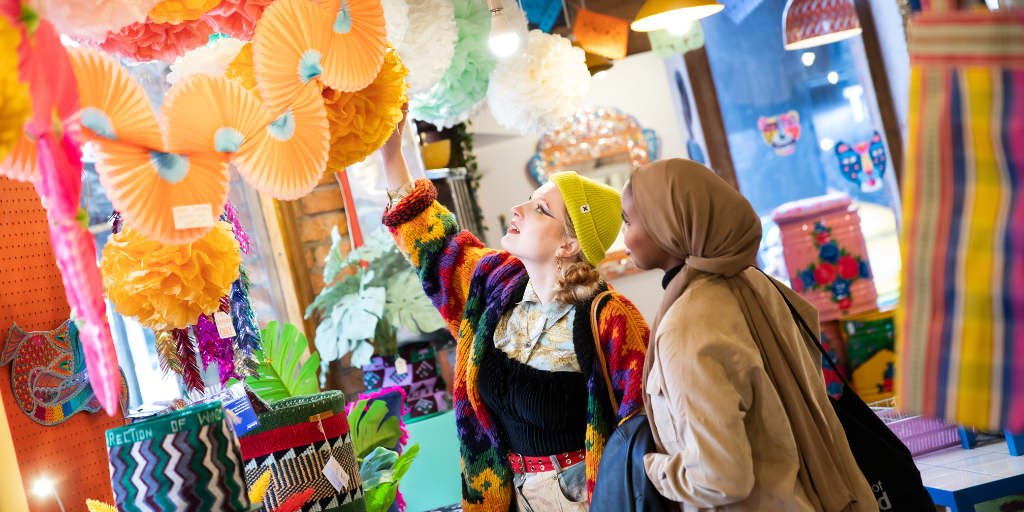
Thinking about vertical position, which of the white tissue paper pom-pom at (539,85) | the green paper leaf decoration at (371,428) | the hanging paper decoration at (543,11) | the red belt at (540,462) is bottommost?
the red belt at (540,462)

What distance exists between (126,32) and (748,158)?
4.72 meters

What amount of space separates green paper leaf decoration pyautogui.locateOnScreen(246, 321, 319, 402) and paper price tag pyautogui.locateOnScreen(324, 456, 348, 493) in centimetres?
54

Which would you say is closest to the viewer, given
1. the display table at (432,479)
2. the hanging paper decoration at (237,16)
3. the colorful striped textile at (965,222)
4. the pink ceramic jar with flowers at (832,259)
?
the colorful striped textile at (965,222)

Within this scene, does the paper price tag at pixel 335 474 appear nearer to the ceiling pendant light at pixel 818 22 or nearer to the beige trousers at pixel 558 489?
the beige trousers at pixel 558 489

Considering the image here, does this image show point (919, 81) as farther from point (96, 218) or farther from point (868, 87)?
point (868, 87)

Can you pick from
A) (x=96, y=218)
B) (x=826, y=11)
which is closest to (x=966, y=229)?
(x=96, y=218)

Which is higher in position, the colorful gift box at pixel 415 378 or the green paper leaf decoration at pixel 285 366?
the green paper leaf decoration at pixel 285 366

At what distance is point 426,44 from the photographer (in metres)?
2.12

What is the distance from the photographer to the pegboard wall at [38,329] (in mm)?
1295

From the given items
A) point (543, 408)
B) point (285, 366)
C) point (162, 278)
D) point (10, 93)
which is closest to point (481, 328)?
point (543, 408)

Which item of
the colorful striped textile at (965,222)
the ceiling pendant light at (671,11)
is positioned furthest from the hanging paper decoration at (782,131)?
the colorful striped textile at (965,222)

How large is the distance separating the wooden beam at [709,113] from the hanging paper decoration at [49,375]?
14.6ft

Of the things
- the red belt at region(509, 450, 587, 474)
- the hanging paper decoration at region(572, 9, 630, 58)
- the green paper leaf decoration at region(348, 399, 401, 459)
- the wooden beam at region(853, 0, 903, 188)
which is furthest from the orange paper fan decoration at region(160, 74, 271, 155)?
the wooden beam at region(853, 0, 903, 188)

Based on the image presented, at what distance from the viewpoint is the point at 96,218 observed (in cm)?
317
